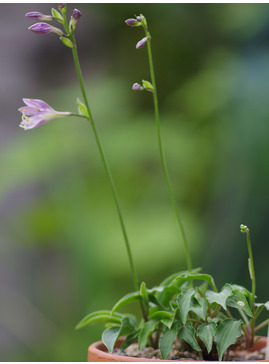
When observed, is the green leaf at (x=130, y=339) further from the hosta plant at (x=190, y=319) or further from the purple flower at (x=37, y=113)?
the purple flower at (x=37, y=113)

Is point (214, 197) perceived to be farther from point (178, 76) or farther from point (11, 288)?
point (11, 288)

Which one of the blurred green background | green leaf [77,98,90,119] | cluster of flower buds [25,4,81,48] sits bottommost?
the blurred green background

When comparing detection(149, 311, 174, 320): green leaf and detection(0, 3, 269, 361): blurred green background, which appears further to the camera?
detection(0, 3, 269, 361): blurred green background

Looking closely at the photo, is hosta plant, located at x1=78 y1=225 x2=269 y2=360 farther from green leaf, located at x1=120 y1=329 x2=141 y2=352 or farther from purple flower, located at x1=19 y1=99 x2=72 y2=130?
purple flower, located at x1=19 y1=99 x2=72 y2=130

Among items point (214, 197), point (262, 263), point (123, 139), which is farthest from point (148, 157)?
point (262, 263)

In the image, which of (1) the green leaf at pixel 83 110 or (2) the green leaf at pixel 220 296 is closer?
(2) the green leaf at pixel 220 296

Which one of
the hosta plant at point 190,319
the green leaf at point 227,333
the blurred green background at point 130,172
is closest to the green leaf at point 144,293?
the hosta plant at point 190,319

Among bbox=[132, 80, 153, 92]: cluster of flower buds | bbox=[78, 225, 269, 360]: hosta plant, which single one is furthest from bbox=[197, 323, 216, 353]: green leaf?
bbox=[132, 80, 153, 92]: cluster of flower buds
